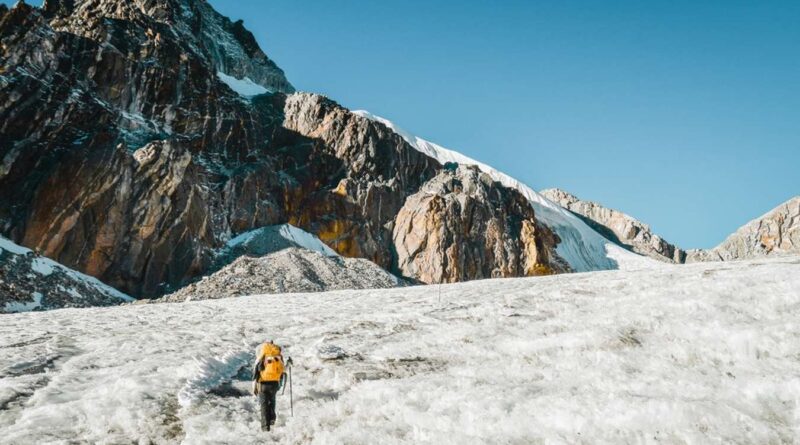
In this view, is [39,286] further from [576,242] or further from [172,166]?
[576,242]

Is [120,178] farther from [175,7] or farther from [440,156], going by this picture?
[440,156]

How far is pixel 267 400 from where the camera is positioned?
9.92 metres

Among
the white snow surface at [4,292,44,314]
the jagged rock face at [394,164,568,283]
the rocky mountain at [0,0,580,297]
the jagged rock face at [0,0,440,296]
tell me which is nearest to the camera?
the white snow surface at [4,292,44,314]

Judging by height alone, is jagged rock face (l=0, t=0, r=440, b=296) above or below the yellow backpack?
above

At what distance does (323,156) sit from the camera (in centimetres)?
9738

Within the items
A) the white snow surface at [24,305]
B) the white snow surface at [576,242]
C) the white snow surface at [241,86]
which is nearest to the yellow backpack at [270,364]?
the white snow surface at [24,305]

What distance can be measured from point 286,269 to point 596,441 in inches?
2141

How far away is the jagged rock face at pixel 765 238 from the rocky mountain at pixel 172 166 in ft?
319

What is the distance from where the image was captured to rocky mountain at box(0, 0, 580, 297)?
5566 centimetres

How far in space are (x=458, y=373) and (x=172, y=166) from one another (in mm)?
59194

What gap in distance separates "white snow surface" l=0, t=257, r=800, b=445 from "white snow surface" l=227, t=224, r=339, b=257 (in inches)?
2010

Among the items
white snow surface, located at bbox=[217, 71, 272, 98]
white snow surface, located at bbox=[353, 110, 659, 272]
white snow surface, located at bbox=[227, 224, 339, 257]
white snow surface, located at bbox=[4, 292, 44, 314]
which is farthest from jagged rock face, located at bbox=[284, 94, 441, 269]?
white snow surface, located at bbox=[4, 292, 44, 314]

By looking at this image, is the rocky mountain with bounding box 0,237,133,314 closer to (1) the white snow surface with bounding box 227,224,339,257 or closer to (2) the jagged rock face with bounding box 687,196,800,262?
(1) the white snow surface with bounding box 227,224,339,257

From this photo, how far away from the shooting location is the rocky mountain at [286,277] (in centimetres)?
5259
